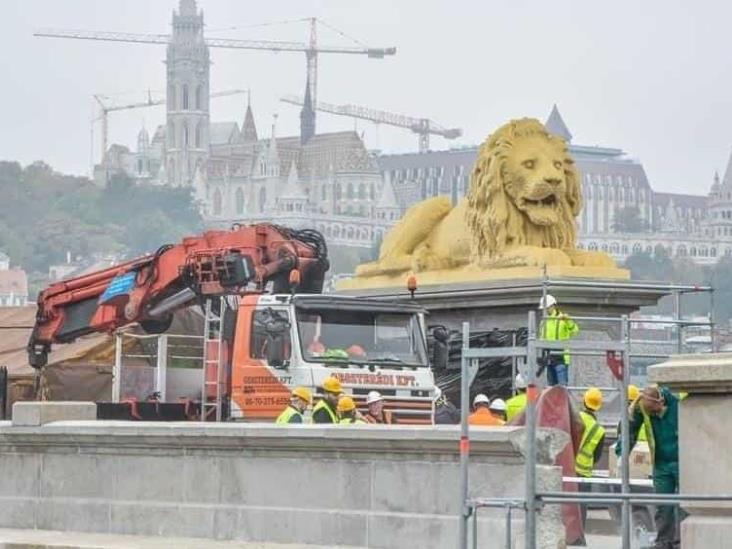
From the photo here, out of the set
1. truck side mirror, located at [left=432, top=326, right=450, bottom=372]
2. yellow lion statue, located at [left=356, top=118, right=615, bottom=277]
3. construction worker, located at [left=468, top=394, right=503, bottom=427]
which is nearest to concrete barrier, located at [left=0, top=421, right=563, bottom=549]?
construction worker, located at [left=468, top=394, right=503, bottom=427]

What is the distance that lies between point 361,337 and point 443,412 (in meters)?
1.26

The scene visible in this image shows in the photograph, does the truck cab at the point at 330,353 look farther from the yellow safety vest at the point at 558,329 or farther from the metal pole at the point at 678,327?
the metal pole at the point at 678,327

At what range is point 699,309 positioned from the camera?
80.2 metres

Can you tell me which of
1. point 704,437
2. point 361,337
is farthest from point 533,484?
point 361,337

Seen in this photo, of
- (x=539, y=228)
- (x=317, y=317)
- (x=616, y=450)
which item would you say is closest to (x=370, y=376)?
(x=317, y=317)

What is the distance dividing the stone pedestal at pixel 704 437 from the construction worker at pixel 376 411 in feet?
31.4

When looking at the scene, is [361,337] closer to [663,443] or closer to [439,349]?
[439,349]

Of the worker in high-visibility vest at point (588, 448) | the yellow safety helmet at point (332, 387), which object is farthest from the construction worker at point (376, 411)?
the worker in high-visibility vest at point (588, 448)

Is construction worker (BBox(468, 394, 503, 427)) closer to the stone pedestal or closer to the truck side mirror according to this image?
the truck side mirror

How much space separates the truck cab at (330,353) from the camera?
23391 mm

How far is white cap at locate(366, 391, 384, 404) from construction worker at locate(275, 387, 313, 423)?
567 millimetres

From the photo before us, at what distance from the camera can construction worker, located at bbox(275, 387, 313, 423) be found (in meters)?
19.6

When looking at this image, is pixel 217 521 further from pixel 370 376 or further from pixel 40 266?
pixel 40 266

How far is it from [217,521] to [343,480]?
131cm
